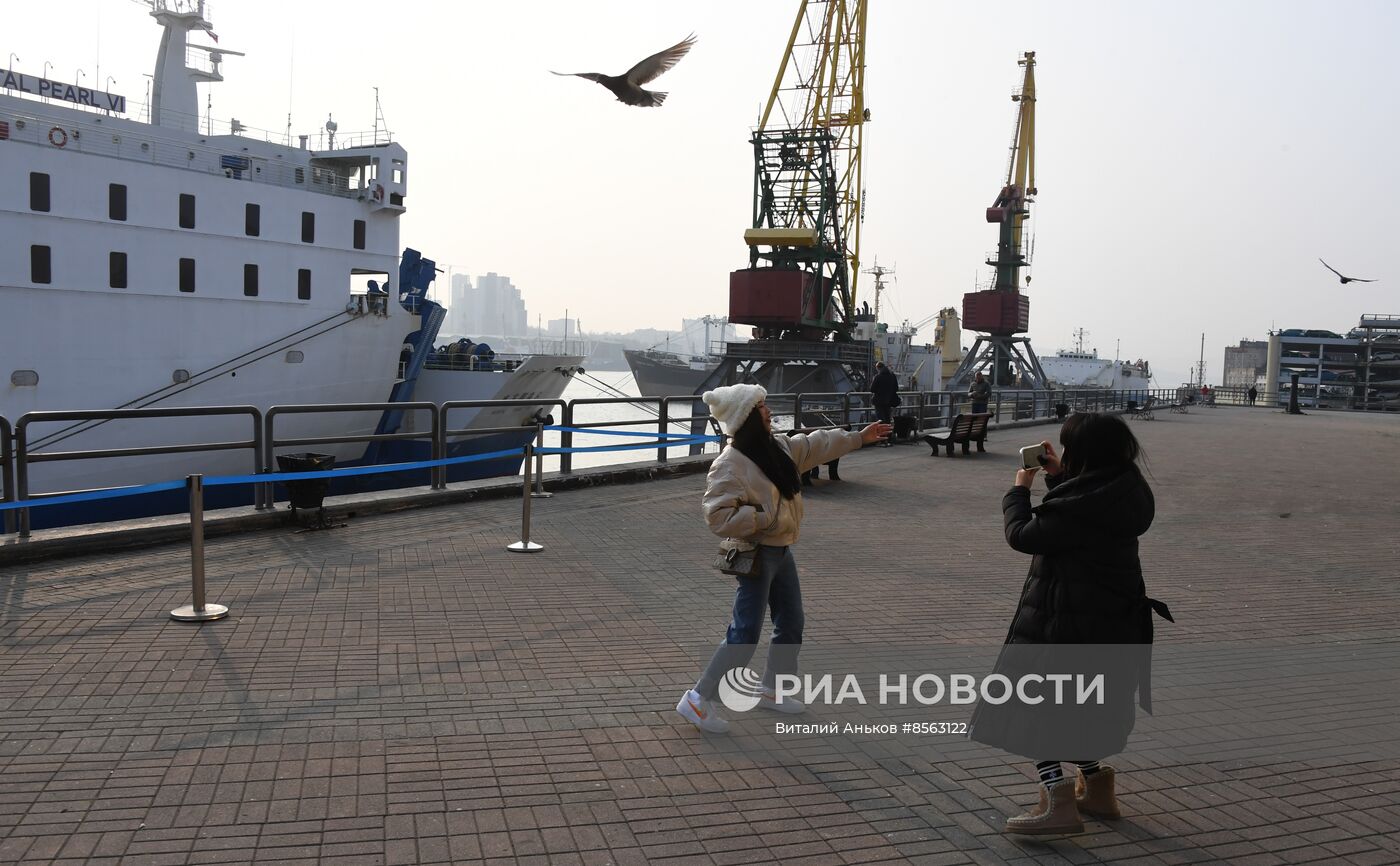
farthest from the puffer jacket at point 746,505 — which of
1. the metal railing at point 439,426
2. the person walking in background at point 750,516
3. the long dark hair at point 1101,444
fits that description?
the metal railing at point 439,426

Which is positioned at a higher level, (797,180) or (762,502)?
(797,180)

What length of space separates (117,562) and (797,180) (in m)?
44.6

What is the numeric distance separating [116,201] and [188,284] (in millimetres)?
2291

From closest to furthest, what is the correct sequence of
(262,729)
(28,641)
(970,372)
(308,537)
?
(262,729) → (28,641) → (308,537) → (970,372)

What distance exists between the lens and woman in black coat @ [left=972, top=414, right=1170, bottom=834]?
11.7ft

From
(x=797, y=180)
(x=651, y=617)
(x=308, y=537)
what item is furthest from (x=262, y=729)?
(x=797, y=180)

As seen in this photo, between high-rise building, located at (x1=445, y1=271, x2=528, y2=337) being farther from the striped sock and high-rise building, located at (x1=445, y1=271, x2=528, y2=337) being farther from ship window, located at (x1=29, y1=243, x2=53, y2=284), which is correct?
the striped sock

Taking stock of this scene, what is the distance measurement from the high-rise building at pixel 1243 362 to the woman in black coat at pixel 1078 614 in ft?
460

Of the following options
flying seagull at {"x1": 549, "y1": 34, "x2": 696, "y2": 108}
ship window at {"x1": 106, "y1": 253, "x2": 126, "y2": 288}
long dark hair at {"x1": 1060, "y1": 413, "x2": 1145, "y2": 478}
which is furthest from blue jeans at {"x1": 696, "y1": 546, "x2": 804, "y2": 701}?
ship window at {"x1": 106, "y1": 253, "x2": 126, "y2": 288}

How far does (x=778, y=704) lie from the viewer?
5.01 metres

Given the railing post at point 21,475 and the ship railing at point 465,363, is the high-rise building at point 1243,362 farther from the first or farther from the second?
the railing post at point 21,475

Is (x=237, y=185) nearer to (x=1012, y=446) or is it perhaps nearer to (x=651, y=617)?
(x=1012, y=446)

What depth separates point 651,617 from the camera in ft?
21.9

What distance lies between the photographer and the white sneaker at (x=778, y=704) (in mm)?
4992
